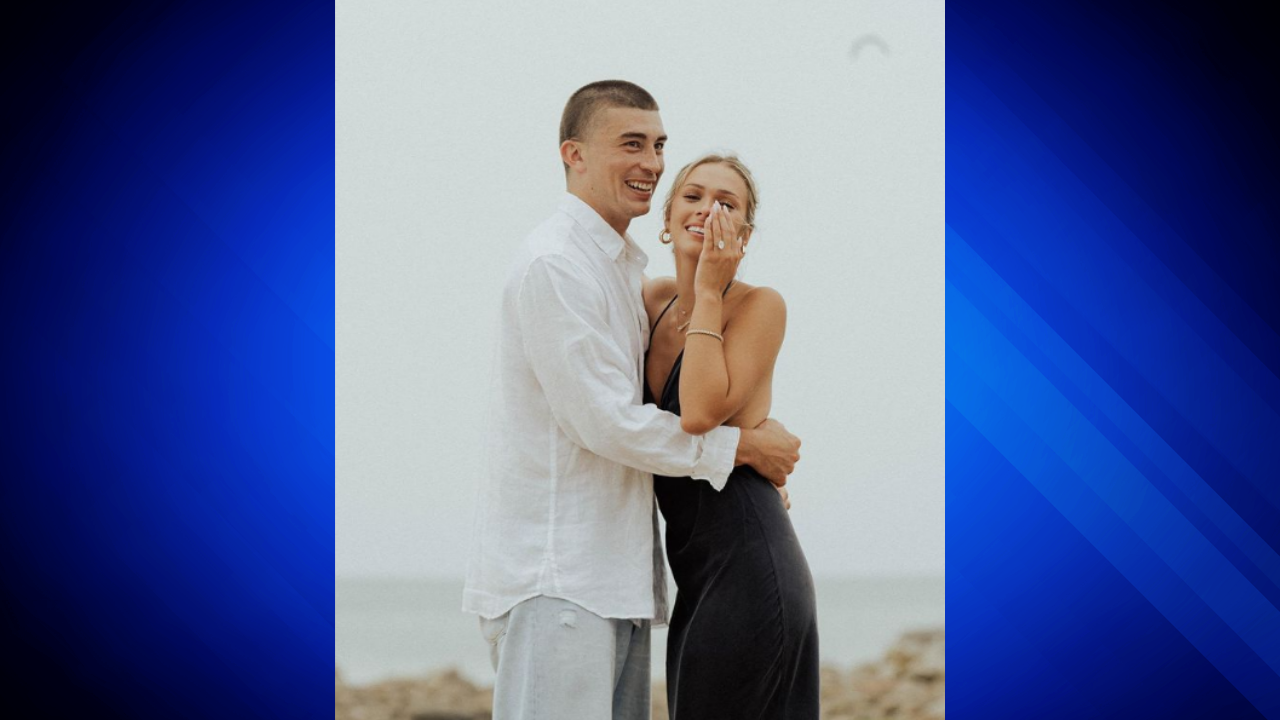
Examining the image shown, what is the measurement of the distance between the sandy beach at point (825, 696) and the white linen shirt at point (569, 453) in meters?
3.86

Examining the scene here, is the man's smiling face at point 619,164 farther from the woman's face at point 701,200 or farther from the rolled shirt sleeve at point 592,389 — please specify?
the rolled shirt sleeve at point 592,389

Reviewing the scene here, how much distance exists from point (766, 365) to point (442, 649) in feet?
25.5

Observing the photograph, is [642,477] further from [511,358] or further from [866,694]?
[866,694]

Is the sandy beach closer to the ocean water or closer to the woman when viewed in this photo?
the ocean water

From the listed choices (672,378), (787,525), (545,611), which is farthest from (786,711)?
(672,378)

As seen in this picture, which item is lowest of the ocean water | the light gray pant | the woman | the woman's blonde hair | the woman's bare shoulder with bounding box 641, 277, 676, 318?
the light gray pant

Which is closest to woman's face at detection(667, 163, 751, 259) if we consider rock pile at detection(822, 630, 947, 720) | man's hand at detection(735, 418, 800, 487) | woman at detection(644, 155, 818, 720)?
woman at detection(644, 155, 818, 720)

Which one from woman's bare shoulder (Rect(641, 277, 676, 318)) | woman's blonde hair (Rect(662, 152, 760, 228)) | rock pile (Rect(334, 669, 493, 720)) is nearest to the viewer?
woman's blonde hair (Rect(662, 152, 760, 228))

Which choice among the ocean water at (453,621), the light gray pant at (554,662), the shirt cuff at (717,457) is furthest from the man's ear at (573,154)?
the ocean water at (453,621)

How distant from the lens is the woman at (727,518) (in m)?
2.46

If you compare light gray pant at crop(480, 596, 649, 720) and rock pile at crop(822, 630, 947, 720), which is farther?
rock pile at crop(822, 630, 947, 720)

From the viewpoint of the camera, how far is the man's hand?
252 cm

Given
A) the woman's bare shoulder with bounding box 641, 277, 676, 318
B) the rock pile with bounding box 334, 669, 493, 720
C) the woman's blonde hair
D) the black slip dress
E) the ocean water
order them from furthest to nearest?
the ocean water
the rock pile with bounding box 334, 669, 493, 720
the woman's bare shoulder with bounding box 641, 277, 676, 318
the woman's blonde hair
the black slip dress

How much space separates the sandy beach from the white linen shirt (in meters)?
3.86
